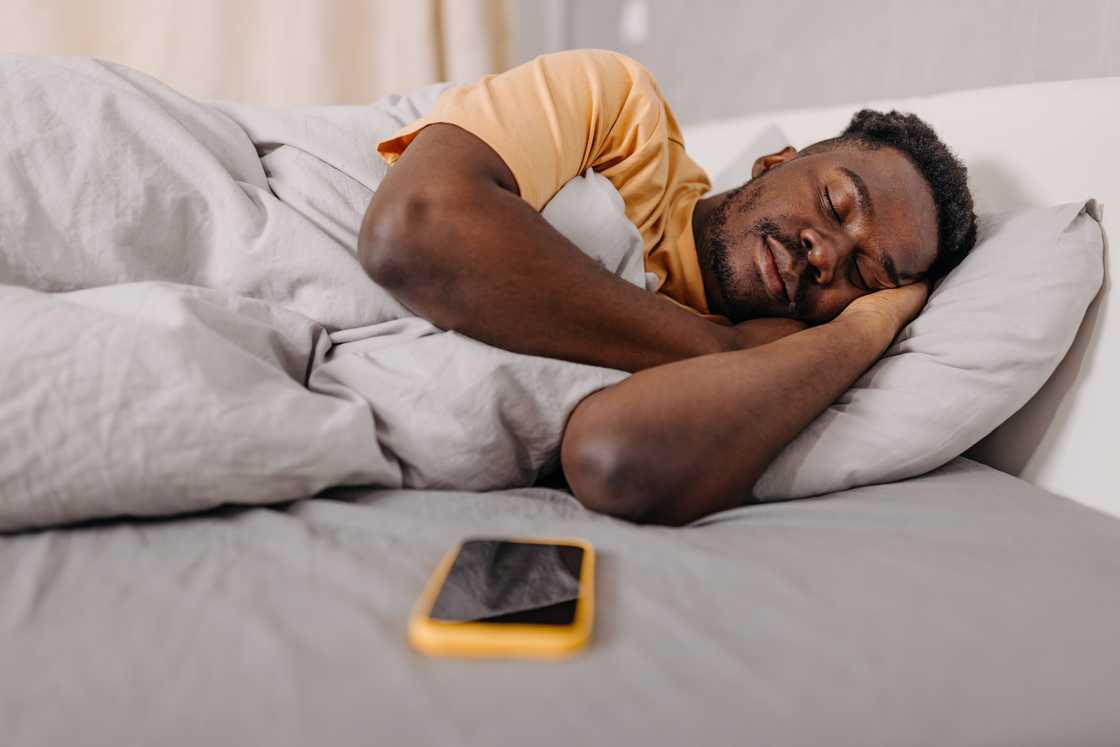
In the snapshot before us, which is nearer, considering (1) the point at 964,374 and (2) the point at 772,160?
(1) the point at 964,374

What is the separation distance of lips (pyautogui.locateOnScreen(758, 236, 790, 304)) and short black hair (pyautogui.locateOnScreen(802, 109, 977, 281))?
199mm

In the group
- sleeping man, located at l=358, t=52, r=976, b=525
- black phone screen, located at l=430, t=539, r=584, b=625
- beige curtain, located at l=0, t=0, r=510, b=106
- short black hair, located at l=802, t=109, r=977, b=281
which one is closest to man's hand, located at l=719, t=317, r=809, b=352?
sleeping man, located at l=358, t=52, r=976, b=525

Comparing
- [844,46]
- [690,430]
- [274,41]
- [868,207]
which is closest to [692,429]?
[690,430]

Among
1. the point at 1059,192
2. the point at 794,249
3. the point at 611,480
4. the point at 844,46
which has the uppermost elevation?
the point at 844,46

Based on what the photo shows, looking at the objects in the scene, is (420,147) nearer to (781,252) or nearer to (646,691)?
(781,252)

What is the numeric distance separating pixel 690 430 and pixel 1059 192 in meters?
0.61

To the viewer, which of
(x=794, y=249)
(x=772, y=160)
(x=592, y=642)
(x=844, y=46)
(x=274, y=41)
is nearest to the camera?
(x=592, y=642)

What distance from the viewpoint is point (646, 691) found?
0.42m

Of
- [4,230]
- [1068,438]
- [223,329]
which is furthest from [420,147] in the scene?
[1068,438]

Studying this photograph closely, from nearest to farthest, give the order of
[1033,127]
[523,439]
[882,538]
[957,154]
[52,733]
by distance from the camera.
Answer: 1. [52,733]
2. [882,538]
3. [523,439]
4. [1033,127]
5. [957,154]

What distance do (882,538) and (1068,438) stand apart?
332mm

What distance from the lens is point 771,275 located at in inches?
39.4

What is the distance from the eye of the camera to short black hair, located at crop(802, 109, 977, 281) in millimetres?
948

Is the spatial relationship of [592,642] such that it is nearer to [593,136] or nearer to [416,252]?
[416,252]
